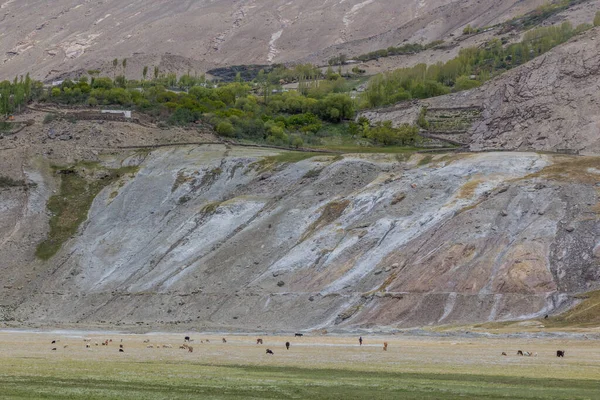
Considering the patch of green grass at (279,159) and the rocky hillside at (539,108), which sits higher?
the patch of green grass at (279,159)

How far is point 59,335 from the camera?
58.3 m

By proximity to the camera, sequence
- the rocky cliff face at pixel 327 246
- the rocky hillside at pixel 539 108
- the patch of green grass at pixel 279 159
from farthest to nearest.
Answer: the rocky hillside at pixel 539 108, the patch of green grass at pixel 279 159, the rocky cliff face at pixel 327 246

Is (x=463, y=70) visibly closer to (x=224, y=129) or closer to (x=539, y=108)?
(x=539, y=108)

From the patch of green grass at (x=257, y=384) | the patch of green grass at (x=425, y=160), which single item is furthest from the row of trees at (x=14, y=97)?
the patch of green grass at (x=257, y=384)

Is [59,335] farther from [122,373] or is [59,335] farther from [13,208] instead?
[13,208]

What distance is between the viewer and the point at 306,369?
3391cm

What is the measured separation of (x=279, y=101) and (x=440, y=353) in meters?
113

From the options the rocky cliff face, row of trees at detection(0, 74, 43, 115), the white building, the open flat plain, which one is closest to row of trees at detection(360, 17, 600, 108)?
the white building

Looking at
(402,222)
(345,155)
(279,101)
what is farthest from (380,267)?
(279,101)

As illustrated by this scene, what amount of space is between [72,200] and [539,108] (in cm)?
6058

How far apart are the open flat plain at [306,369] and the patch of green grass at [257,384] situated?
0.11 feet

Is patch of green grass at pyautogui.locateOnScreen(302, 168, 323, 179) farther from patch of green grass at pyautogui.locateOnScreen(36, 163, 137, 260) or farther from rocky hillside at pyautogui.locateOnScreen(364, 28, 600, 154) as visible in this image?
rocky hillside at pyautogui.locateOnScreen(364, 28, 600, 154)

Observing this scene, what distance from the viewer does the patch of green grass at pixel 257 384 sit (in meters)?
25.2

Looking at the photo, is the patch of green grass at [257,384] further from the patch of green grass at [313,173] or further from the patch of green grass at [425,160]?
the patch of green grass at [425,160]
